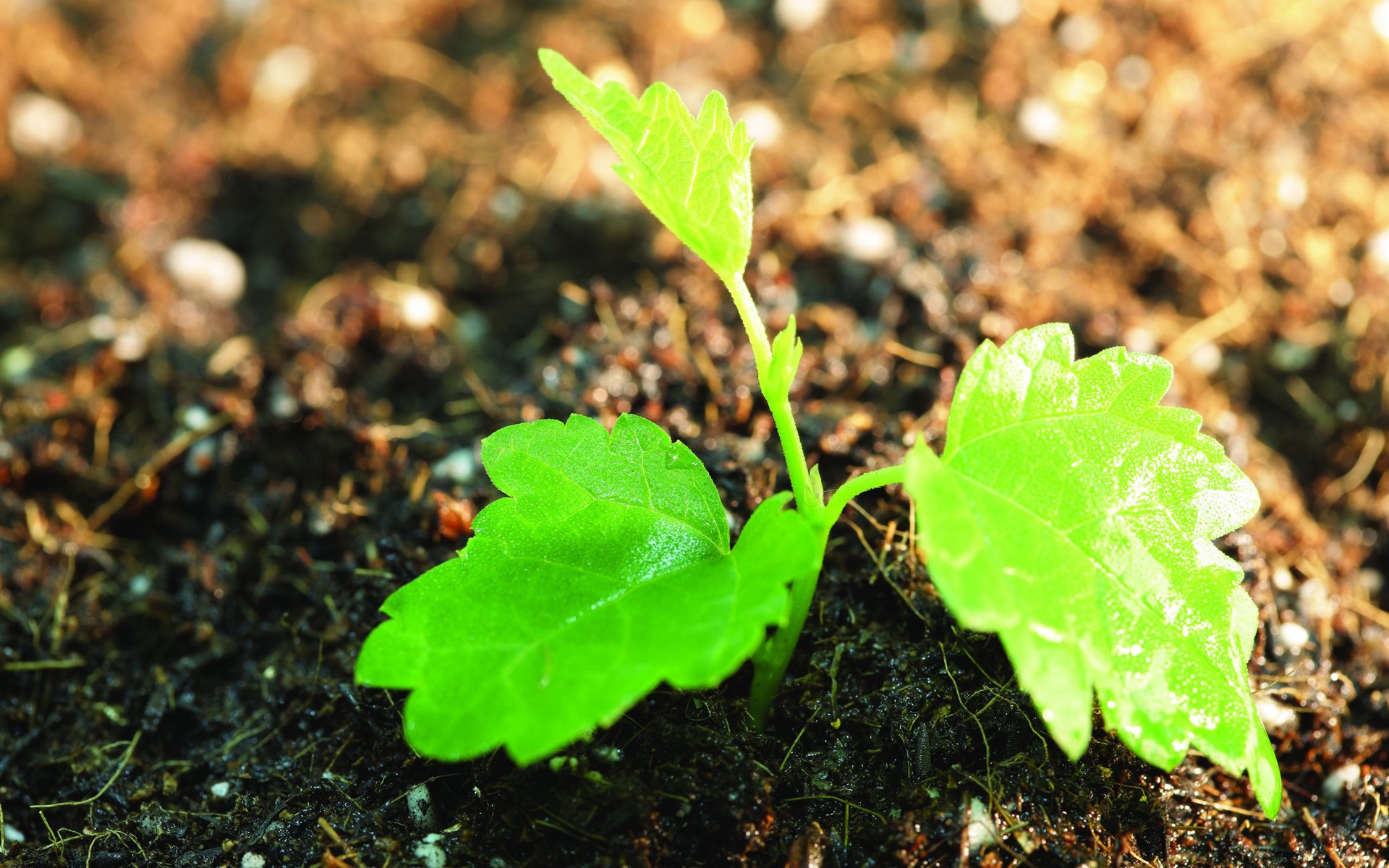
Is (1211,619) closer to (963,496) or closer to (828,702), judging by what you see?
(963,496)

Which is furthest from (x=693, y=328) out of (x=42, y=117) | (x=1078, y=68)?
(x=42, y=117)

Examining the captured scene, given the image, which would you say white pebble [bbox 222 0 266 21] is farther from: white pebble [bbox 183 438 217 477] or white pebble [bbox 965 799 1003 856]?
white pebble [bbox 965 799 1003 856]

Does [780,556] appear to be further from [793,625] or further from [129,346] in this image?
[129,346]

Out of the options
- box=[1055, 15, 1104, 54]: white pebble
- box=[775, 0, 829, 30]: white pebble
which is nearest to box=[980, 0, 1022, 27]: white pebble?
box=[1055, 15, 1104, 54]: white pebble

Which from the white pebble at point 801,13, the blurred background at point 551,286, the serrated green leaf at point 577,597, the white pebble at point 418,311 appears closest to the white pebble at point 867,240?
the blurred background at point 551,286

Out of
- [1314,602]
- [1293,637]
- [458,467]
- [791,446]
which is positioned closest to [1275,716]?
[1293,637]
